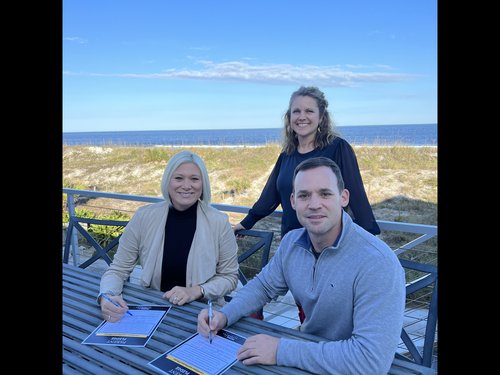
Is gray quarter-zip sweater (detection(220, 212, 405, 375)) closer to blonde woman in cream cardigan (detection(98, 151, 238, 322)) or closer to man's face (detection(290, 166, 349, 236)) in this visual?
man's face (detection(290, 166, 349, 236))

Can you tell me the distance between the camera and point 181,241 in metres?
2.34

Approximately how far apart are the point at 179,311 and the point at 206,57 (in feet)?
187

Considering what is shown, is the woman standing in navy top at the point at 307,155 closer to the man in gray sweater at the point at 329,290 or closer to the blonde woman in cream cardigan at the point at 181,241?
the blonde woman in cream cardigan at the point at 181,241

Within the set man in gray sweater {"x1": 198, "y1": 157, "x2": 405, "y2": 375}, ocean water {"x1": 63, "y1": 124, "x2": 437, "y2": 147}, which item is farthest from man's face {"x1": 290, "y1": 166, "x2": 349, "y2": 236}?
ocean water {"x1": 63, "y1": 124, "x2": 437, "y2": 147}

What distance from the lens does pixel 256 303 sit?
1.89 m

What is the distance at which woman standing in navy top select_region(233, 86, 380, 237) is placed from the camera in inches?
99.9

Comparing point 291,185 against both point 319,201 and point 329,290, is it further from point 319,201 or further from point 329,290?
point 329,290

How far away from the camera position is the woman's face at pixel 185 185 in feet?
7.75

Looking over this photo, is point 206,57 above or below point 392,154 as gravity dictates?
above

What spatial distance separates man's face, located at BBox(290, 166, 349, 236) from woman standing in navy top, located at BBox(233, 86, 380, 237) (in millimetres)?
777

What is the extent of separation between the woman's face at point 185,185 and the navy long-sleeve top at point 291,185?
0.55 m
